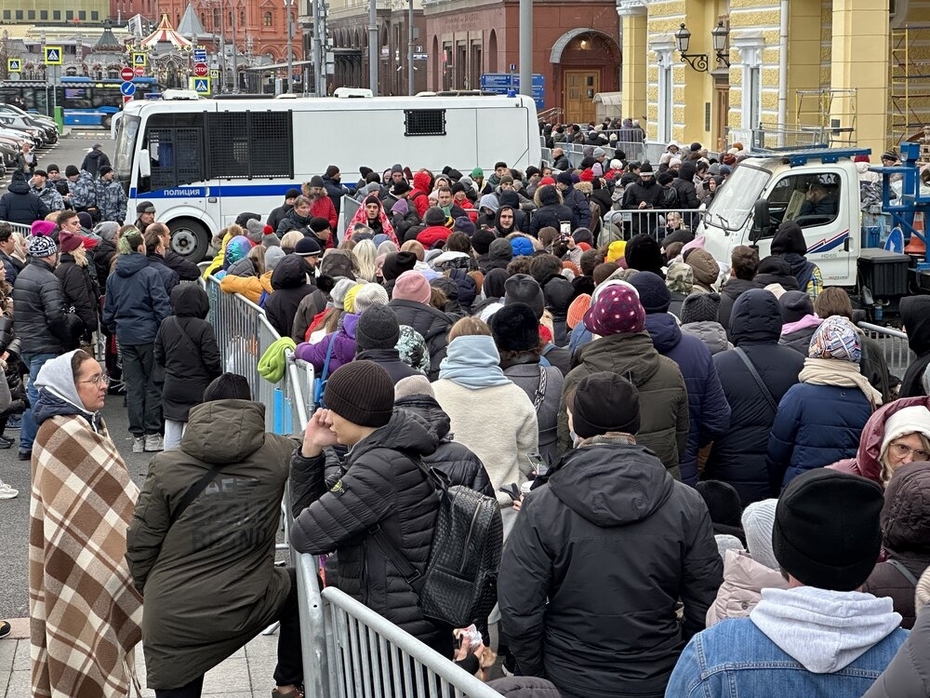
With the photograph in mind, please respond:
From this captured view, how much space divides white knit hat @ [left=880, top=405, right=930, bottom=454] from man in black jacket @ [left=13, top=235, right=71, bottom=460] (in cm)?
791

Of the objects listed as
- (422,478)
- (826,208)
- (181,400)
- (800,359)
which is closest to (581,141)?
(826,208)

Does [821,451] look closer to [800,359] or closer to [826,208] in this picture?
[800,359]

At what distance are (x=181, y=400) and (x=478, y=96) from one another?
15657 mm

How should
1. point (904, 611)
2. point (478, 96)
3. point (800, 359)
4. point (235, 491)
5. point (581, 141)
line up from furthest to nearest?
point (581, 141) → point (478, 96) → point (800, 359) → point (235, 491) → point (904, 611)

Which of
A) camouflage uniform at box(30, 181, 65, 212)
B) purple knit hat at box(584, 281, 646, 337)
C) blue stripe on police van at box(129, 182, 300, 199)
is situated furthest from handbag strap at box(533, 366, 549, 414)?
blue stripe on police van at box(129, 182, 300, 199)

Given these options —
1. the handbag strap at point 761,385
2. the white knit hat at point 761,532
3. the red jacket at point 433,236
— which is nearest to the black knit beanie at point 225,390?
the white knit hat at point 761,532

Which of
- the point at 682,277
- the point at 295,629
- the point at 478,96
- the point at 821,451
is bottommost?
the point at 295,629

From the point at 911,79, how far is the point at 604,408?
83.8 ft

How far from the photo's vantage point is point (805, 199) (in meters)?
14.8

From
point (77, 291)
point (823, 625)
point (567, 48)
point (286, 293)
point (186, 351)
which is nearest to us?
point (823, 625)

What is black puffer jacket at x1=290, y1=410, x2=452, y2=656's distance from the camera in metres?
4.55

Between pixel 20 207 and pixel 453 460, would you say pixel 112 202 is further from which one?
pixel 453 460

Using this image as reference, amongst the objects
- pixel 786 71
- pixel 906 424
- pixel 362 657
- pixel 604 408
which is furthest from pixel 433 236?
pixel 786 71

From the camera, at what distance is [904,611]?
3822mm
